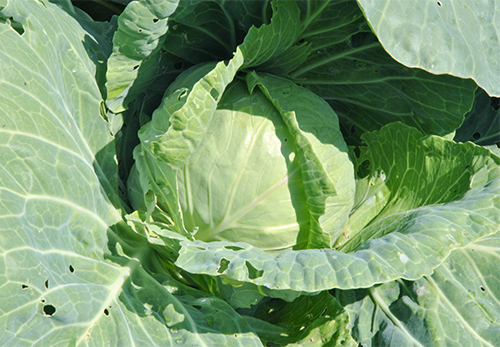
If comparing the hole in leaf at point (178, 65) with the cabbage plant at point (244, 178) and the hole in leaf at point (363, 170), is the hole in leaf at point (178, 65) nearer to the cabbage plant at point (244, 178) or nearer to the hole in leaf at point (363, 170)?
the cabbage plant at point (244, 178)

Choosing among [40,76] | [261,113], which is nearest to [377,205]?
[261,113]

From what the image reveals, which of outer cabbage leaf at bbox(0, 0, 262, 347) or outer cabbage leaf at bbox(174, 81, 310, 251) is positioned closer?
outer cabbage leaf at bbox(0, 0, 262, 347)

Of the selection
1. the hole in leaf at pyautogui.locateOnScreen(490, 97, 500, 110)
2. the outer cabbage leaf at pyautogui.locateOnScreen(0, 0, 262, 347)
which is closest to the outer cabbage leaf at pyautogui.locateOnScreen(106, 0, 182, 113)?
the outer cabbage leaf at pyautogui.locateOnScreen(0, 0, 262, 347)

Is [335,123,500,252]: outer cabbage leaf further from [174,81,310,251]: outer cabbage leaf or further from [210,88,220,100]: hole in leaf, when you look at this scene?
[210,88,220,100]: hole in leaf

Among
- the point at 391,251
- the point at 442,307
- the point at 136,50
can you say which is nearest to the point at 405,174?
the point at 442,307

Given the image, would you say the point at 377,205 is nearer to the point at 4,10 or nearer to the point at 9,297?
the point at 9,297

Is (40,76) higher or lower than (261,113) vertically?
higher
